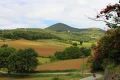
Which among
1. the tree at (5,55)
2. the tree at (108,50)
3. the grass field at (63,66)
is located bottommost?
the grass field at (63,66)

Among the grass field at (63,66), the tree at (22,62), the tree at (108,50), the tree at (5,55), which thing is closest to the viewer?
the tree at (108,50)

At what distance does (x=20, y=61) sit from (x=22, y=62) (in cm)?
69

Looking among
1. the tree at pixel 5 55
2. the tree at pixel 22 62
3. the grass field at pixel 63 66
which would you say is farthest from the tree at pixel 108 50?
the tree at pixel 5 55

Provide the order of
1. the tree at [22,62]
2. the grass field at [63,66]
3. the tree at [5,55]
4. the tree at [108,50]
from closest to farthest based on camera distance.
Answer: the tree at [108,50], the grass field at [63,66], the tree at [22,62], the tree at [5,55]

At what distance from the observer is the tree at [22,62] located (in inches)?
4195

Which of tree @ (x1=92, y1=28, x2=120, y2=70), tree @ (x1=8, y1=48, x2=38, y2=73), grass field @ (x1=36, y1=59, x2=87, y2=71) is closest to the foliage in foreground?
tree @ (x1=8, y1=48, x2=38, y2=73)

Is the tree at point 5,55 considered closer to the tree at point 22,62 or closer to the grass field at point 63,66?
the tree at point 22,62

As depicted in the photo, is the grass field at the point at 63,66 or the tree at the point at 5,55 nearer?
the grass field at the point at 63,66

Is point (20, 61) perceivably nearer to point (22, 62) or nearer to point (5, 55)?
point (22, 62)

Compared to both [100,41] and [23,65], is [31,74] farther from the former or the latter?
[100,41]

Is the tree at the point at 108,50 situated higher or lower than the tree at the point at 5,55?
higher

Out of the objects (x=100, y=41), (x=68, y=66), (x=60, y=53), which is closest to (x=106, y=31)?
(x=100, y=41)

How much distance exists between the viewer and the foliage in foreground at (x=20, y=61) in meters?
107

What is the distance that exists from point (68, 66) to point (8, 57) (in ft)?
63.0
